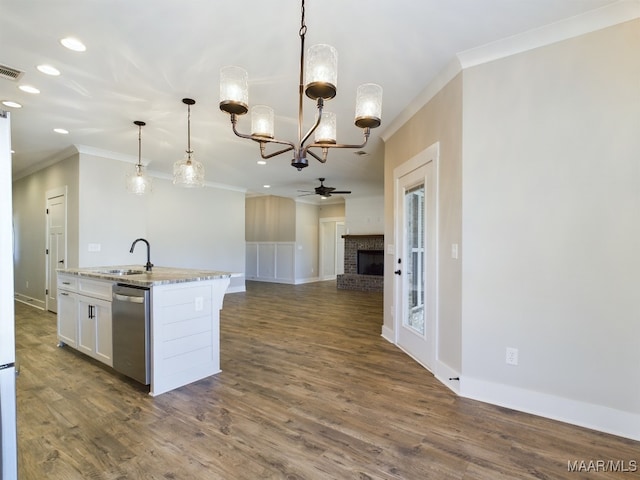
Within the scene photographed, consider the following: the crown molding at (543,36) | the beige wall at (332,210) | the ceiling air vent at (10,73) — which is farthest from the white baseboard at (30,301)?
the beige wall at (332,210)

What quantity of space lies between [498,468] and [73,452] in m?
2.40

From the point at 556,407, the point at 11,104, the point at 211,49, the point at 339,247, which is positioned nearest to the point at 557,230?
the point at 556,407

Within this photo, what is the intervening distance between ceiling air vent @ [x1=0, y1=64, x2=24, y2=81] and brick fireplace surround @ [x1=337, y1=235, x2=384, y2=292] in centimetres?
726

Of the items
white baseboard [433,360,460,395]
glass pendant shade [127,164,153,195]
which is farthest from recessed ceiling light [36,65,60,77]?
white baseboard [433,360,460,395]

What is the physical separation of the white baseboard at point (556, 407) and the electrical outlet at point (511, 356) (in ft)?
0.62

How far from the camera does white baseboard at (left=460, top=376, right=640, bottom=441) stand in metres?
2.04

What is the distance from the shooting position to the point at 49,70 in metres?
2.75

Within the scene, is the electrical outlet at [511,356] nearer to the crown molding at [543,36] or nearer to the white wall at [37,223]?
the crown molding at [543,36]

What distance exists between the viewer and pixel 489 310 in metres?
2.47

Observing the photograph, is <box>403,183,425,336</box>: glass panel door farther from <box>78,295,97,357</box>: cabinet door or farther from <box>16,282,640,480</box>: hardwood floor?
<box>78,295,97,357</box>: cabinet door

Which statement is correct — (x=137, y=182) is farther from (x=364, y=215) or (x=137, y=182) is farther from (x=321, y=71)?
(x=364, y=215)

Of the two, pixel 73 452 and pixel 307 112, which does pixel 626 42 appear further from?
pixel 73 452

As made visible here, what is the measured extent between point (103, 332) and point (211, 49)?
2708 millimetres

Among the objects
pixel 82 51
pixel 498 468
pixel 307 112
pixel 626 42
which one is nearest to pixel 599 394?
pixel 498 468
